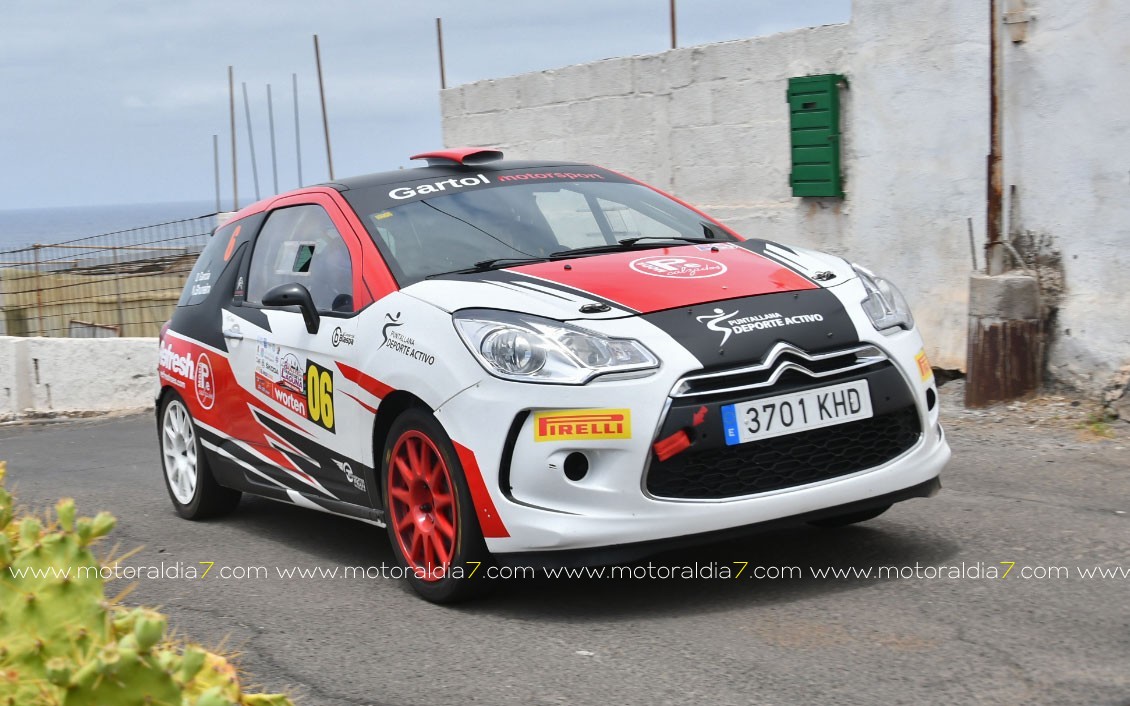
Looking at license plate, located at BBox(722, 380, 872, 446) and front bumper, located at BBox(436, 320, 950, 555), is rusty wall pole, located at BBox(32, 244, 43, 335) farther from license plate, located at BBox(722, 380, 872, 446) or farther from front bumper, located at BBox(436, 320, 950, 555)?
license plate, located at BBox(722, 380, 872, 446)

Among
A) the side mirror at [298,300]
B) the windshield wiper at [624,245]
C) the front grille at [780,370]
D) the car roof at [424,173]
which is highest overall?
the car roof at [424,173]

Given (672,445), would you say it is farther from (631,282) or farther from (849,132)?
(849,132)

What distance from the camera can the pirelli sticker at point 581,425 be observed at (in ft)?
14.0

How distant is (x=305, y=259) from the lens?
5789 millimetres

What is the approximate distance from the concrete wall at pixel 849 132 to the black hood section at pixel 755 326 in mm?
4348

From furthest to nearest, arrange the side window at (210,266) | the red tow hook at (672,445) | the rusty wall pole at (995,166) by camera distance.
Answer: the rusty wall pole at (995,166)
the side window at (210,266)
the red tow hook at (672,445)

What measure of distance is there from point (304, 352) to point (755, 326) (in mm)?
1940

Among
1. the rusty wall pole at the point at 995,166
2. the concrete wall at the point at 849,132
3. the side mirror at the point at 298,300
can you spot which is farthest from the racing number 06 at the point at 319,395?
the concrete wall at the point at 849,132

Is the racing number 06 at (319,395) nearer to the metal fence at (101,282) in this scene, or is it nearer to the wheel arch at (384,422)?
the wheel arch at (384,422)

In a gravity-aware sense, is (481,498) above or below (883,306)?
below

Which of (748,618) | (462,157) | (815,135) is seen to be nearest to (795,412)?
(748,618)

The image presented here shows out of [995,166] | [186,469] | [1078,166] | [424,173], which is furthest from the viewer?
[995,166]

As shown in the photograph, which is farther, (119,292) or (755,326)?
(119,292)

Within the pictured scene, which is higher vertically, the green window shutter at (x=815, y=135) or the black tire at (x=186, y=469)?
the green window shutter at (x=815, y=135)
